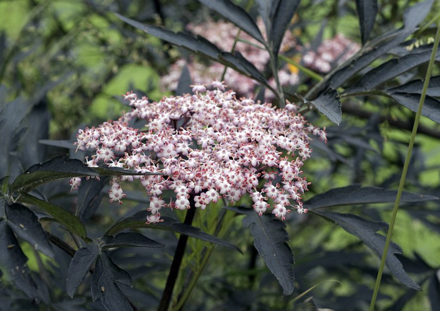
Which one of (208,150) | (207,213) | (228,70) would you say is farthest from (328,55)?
(208,150)

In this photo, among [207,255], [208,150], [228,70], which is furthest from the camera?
[228,70]

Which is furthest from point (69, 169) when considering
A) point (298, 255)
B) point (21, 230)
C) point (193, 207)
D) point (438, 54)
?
point (298, 255)

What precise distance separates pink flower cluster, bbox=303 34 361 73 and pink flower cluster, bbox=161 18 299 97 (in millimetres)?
66

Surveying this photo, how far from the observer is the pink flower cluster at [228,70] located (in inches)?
67.6

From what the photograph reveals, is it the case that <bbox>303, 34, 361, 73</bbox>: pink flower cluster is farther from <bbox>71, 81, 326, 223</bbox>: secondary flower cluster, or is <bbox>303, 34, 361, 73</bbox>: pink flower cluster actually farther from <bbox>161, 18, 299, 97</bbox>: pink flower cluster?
<bbox>71, 81, 326, 223</bbox>: secondary flower cluster

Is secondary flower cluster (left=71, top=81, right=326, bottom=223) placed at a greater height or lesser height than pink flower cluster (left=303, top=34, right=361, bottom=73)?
lesser

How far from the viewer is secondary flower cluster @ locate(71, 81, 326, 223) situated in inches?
35.0

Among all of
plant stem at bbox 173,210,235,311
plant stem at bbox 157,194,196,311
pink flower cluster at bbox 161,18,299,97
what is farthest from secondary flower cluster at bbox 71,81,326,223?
pink flower cluster at bbox 161,18,299,97

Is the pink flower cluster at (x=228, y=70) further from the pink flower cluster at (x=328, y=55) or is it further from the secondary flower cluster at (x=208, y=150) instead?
the secondary flower cluster at (x=208, y=150)

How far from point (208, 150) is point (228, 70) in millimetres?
861

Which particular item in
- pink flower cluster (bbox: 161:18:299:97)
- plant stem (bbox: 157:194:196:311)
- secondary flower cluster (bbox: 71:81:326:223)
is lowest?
plant stem (bbox: 157:194:196:311)

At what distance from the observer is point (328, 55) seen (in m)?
1.80

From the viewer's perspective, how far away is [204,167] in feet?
2.93

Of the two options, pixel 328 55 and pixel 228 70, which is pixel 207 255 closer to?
pixel 228 70
